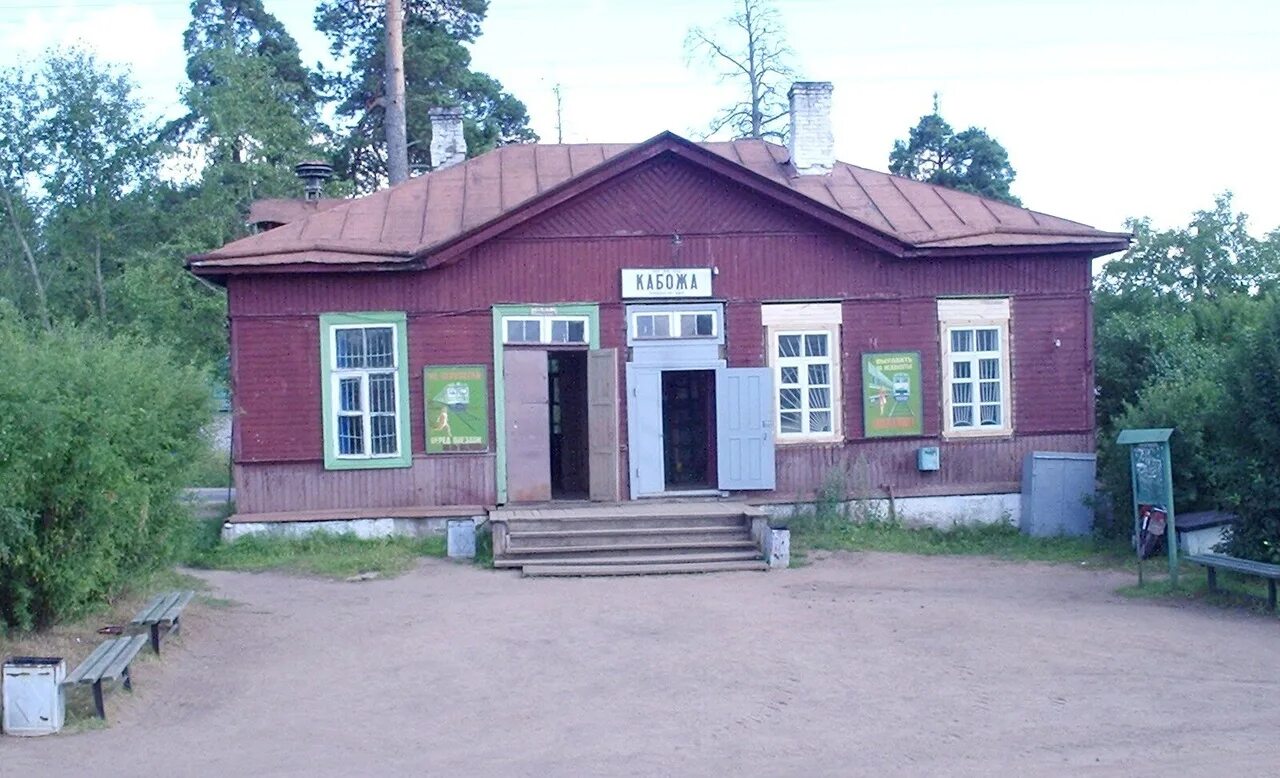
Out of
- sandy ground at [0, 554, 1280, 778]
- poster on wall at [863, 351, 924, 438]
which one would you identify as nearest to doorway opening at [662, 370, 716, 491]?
poster on wall at [863, 351, 924, 438]

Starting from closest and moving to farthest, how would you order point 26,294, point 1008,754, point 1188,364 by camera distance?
point 1008,754, point 1188,364, point 26,294

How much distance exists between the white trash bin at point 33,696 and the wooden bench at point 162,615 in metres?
2.08

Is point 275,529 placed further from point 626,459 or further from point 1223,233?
point 1223,233

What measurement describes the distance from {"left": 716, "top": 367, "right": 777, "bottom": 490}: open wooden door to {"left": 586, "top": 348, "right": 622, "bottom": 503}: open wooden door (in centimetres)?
140

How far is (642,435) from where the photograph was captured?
17516 millimetres

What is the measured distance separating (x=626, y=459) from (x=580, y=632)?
6.17 meters

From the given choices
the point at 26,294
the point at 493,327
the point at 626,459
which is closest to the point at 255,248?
the point at 493,327

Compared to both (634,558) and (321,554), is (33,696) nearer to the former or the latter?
(634,558)

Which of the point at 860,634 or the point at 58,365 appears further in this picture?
the point at 860,634

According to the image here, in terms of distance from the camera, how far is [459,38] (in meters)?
37.0

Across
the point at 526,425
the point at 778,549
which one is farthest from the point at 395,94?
the point at 778,549

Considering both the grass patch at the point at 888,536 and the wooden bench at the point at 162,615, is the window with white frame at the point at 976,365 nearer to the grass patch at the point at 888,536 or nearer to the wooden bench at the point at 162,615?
the grass patch at the point at 888,536

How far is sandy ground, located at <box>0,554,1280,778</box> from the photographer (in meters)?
7.52

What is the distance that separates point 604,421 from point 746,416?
1.88 metres
